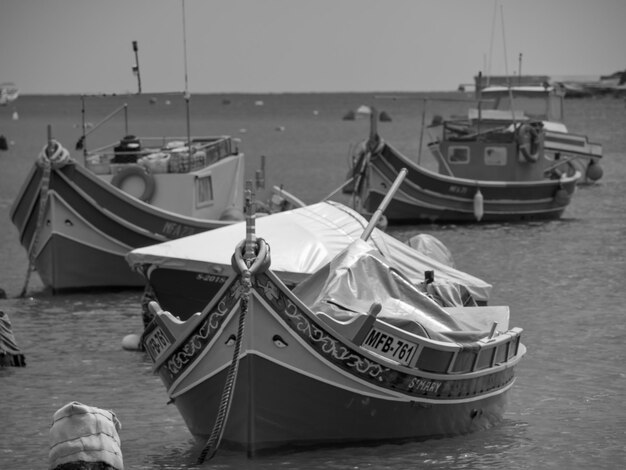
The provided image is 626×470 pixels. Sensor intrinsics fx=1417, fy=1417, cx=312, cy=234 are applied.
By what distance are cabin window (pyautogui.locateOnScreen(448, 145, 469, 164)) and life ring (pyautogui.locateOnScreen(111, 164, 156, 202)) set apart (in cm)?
1387

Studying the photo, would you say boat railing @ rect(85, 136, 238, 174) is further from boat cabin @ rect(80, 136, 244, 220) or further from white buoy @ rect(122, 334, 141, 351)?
white buoy @ rect(122, 334, 141, 351)

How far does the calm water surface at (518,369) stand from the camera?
45.2ft

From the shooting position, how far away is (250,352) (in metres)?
12.5

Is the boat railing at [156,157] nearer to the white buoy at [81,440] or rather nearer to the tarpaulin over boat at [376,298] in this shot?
the tarpaulin over boat at [376,298]

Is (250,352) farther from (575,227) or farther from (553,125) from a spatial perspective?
(553,125)

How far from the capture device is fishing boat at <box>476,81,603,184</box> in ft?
133

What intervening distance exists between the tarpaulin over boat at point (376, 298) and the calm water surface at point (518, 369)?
115cm

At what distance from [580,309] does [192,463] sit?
10600 millimetres

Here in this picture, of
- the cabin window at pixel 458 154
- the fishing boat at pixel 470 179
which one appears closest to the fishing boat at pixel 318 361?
the fishing boat at pixel 470 179

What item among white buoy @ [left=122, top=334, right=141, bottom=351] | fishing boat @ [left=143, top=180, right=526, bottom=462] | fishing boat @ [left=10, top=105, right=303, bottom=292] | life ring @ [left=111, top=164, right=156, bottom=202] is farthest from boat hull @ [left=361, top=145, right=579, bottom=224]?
fishing boat @ [left=143, top=180, right=526, bottom=462]

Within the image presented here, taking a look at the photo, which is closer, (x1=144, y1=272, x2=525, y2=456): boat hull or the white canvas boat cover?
(x1=144, y1=272, x2=525, y2=456): boat hull

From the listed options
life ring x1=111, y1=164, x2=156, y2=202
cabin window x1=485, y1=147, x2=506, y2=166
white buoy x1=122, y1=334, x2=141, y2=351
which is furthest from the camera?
cabin window x1=485, y1=147, x2=506, y2=166

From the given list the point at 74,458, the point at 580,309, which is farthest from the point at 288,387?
the point at 580,309

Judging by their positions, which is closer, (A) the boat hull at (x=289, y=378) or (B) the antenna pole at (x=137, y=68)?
(A) the boat hull at (x=289, y=378)
